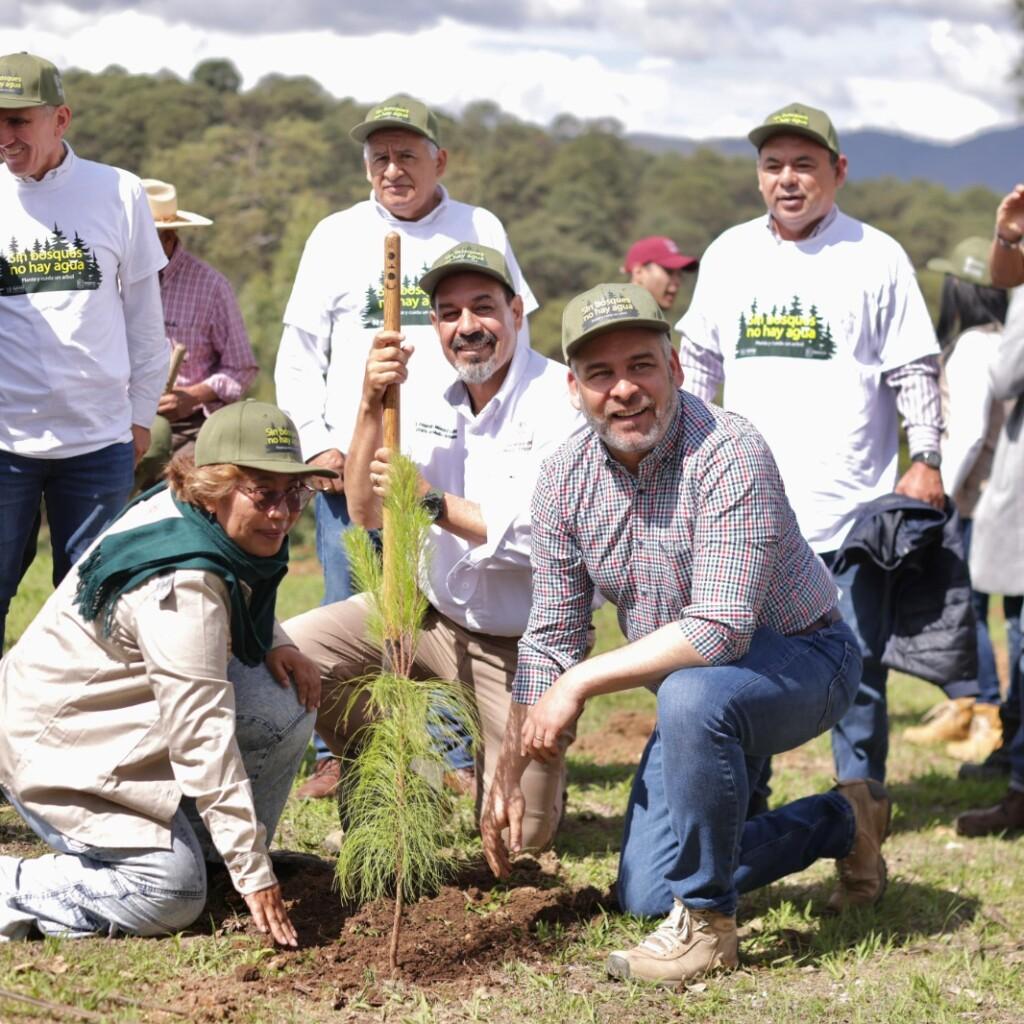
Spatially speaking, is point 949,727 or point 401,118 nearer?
point 401,118

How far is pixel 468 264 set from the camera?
15.3 ft

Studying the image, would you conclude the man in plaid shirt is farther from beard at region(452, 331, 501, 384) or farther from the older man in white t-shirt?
the older man in white t-shirt

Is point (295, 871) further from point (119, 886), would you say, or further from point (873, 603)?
point (873, 603)

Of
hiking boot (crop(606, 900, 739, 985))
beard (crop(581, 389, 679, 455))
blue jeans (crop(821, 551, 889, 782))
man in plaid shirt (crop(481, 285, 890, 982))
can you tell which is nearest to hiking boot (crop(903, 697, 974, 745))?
blue jeans (crop(821, 551, 889, 782))

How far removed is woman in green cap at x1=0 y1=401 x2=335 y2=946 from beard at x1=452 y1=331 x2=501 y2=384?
89 cm

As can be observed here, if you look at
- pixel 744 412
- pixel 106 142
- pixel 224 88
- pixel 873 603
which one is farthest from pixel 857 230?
pixel 224 88

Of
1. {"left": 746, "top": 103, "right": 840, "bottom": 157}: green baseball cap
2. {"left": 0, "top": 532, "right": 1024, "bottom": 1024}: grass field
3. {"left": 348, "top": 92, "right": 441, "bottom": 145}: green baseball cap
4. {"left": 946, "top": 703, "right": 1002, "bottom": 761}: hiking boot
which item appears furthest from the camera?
{"left": 946, "top": 703, "right": 1002, "bottom": 761}: hiking boot

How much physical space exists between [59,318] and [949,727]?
4.87 m

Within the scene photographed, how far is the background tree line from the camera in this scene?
36750mm

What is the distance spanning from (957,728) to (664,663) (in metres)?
4.21

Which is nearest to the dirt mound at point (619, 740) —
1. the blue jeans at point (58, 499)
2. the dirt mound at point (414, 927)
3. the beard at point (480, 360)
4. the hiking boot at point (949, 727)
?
the hiking boot at point (949, 727)

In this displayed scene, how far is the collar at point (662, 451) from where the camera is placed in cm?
396

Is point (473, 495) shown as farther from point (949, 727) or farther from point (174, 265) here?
point (949, 727)

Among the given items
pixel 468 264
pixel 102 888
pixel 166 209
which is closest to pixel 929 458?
pixel 468 264
